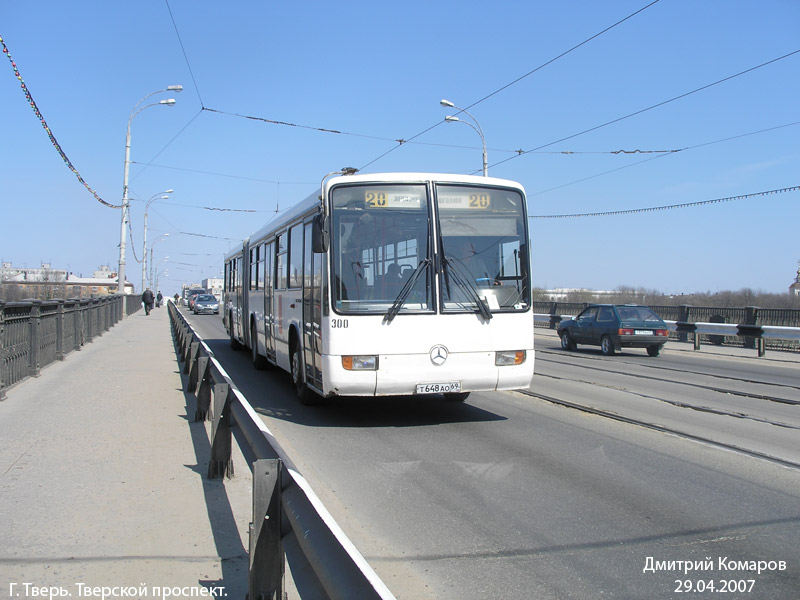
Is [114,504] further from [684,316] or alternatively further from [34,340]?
[684,316]

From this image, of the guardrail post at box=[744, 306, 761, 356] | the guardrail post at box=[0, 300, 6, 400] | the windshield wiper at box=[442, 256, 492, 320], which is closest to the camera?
the windshield wiper at box=[442, 256, 492, 320]

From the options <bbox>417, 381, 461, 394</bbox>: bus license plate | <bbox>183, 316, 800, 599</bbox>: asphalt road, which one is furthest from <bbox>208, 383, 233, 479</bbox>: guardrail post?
<bbox>417, 381, 461, 394</bbox>: bus license plate

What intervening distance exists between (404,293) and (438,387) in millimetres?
1153

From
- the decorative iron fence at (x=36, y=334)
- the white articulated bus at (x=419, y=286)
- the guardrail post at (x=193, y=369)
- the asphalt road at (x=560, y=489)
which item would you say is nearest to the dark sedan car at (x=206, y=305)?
the decorative iron fence at (x=36, y=334)

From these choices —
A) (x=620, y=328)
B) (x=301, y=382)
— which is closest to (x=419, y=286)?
(x=301, y=382)

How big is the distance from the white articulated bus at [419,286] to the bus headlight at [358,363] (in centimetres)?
1

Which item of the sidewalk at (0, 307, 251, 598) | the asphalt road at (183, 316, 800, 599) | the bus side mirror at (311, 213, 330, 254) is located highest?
the bus side mirror at (311, 213, 330, 254)

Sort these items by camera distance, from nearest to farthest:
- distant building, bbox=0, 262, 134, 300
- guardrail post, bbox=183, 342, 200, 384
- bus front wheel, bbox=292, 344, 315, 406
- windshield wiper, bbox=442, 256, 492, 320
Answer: windshield wiper, bbox=442, 256, 492, 320 < bus front wheel, bbox=292, 344, 315, 406 < guardrail post, bbox=183, 342, 200, 384 < distant building, bbox=0, 262, 134, 300

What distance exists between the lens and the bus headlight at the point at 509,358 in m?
8.48

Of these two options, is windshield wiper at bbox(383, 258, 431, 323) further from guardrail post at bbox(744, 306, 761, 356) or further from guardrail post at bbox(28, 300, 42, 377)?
guardrail post at bbox(744, 306, 761, 356)

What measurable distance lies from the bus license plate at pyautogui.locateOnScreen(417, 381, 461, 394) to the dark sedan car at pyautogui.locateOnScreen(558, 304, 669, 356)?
12.8m

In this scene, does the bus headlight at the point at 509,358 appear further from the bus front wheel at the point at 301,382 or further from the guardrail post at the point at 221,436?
the guardrail post at the point at 221,436

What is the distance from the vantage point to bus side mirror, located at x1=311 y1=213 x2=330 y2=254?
26.7 ft

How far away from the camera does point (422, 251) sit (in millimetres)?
8406
